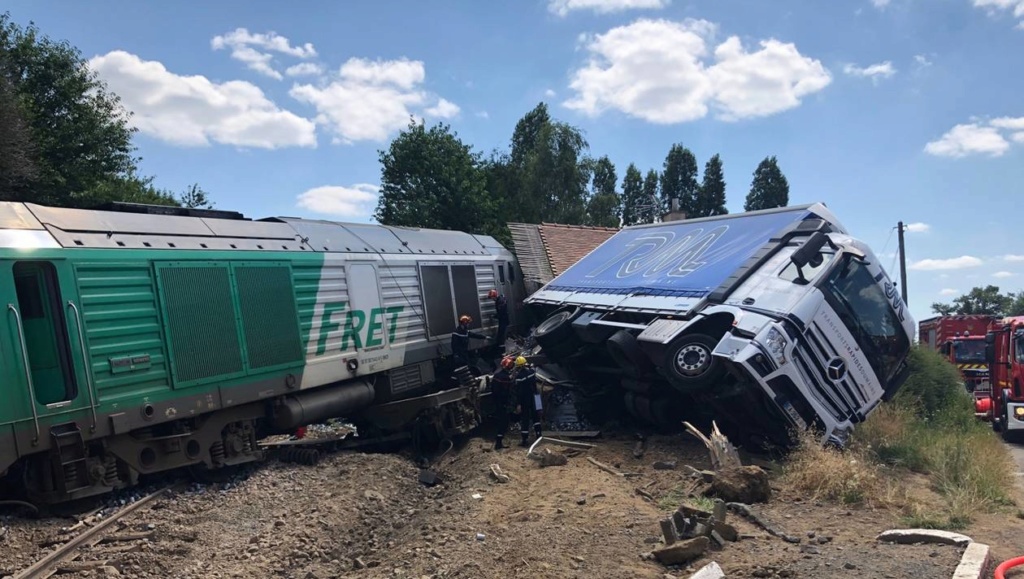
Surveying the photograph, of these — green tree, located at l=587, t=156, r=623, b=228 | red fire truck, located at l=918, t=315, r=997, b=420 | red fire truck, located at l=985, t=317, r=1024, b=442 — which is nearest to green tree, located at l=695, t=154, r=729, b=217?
green tree, located at l=587, t=156, r=623, b=228

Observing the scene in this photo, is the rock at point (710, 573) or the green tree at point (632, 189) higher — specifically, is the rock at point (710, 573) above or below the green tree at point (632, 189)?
below

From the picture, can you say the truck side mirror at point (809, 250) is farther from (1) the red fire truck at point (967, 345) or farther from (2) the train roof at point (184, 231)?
(1) the red fire truck at point (967, 345)

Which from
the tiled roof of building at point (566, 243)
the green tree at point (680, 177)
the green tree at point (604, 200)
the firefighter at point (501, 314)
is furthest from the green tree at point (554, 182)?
the firefighter at point (501, 314)

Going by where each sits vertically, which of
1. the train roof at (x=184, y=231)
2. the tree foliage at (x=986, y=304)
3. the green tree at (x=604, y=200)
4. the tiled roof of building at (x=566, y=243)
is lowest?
the tree foliage at (x=986, y=304)

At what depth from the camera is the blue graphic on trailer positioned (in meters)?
9.66

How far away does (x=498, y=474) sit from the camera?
8.11 m

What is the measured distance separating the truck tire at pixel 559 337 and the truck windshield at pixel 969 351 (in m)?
14.1

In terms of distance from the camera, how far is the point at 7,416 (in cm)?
566

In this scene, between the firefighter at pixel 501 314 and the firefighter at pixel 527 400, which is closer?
the firefighter at pixel 527 400

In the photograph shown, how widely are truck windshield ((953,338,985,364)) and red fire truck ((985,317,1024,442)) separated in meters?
5.27

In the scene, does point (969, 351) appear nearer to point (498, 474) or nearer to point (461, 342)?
point (461, 342)

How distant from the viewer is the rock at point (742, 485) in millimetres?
6773

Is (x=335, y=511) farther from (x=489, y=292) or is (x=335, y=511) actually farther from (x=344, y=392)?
(x=489, y=292)

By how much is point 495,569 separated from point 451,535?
935 mm
